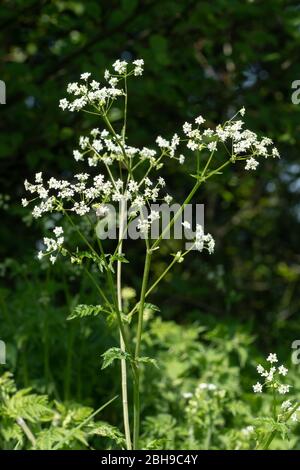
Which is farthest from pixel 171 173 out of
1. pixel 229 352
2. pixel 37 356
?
pixel 37 356

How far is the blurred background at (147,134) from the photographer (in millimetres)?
3607

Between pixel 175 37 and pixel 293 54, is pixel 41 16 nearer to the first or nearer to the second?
pixel 175 37

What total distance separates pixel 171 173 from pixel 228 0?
1559 mm

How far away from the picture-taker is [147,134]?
5105 millimetres

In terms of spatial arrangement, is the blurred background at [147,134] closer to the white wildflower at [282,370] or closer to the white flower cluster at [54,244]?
the white wildflower at [282,370]

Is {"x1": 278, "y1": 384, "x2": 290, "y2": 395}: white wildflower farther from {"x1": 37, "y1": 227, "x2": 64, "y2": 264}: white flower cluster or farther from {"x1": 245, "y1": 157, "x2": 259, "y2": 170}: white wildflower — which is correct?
{"x1": 37, "y1": 227, "x2": 64, "y2": 264}: white flower cluster

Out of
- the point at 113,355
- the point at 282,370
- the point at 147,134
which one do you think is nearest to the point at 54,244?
the point at 113,355

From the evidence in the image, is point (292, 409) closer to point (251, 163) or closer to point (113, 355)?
point (113, 355)

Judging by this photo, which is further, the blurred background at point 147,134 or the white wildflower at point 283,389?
the blurred background at point 147,134

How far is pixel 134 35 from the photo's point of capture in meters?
5.05

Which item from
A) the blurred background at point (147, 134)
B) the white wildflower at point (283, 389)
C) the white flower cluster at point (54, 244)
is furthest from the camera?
the blurred background at point (147, 134)

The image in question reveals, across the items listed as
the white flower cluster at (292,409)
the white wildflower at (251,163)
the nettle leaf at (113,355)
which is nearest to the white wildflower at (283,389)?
the white flower cluster at (292,409)

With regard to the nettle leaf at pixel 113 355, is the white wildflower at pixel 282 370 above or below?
below

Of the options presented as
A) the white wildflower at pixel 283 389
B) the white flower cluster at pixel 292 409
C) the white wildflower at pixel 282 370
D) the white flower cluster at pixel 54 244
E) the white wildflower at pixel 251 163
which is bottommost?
the white flower cluster at pixel 292 409
